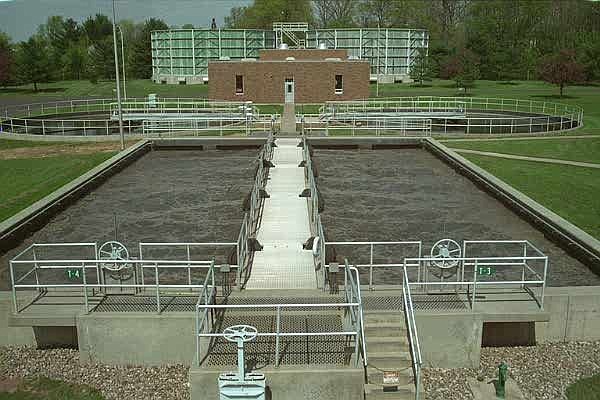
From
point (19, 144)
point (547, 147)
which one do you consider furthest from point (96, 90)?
point (547, 147)

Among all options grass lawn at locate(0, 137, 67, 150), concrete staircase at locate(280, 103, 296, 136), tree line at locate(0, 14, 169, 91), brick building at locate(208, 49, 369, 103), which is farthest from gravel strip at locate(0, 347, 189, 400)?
tree line at locate(0, 14, 169, 91)

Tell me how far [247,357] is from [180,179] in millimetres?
14613

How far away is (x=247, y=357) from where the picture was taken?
9.09 m

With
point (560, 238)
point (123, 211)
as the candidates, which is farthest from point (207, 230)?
point (560, 238)

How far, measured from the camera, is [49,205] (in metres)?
17.8

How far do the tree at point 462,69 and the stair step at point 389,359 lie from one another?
5828 centimetres

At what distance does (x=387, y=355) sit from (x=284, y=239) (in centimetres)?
536

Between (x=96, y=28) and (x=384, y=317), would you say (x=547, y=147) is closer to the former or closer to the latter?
(x=384, y=317)

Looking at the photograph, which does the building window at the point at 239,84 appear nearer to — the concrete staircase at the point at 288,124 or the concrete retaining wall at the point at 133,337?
the concrete staircase at the point at 288,124

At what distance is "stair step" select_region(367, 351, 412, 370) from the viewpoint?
9.52 metres

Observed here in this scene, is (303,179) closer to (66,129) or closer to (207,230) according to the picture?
(207,230)


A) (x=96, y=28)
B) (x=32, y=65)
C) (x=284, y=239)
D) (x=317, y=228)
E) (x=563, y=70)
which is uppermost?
(x=96, y=28)

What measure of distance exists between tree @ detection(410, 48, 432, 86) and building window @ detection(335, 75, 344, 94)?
86.7 ft

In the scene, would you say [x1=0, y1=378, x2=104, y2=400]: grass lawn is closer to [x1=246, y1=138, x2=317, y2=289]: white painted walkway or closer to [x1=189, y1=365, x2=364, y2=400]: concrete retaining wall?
[x1=189, y1=365, x2=364, y2=400]: concrete retaining wall
